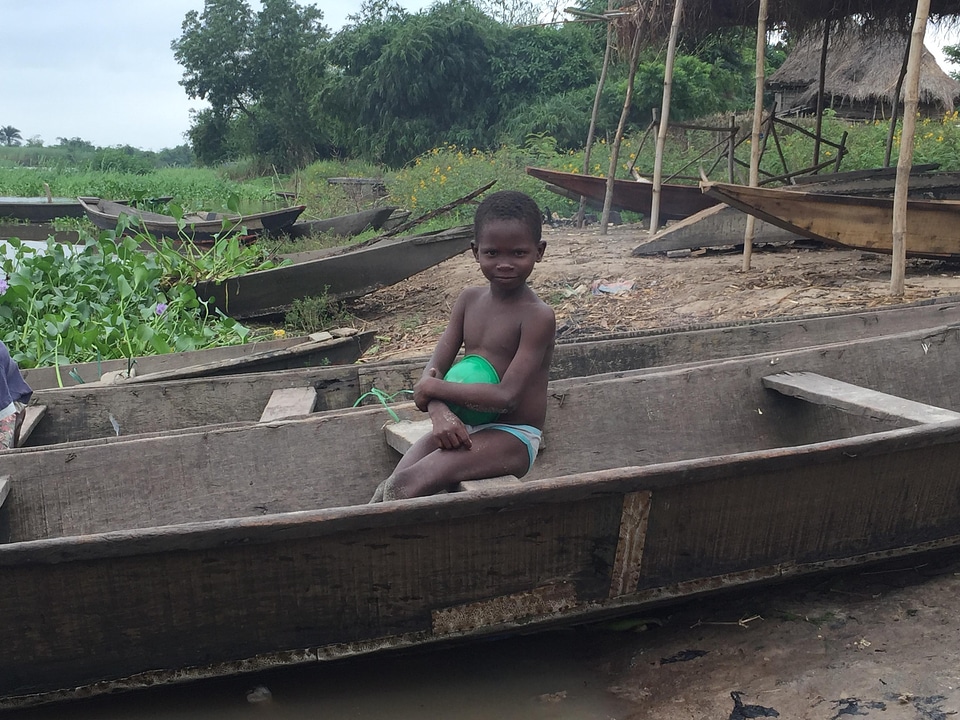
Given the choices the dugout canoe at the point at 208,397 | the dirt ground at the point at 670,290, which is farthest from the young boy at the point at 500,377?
the dirt ground at the point at 670,290

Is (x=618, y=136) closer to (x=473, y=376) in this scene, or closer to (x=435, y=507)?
(x=473, y=376)

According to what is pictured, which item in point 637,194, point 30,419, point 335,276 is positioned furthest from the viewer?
point 637,194

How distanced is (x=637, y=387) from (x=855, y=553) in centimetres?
92

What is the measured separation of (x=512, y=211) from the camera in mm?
2002

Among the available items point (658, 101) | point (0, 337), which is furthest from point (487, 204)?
point (658, 101)

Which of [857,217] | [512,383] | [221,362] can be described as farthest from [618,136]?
[512,383]

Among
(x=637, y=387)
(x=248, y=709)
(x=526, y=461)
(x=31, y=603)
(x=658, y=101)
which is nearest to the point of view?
(x=31, y=603)

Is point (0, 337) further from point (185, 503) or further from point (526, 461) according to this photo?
point (526, 461)

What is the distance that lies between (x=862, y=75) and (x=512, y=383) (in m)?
17.3

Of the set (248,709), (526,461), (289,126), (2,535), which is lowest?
(248,709)

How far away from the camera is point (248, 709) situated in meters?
2.03

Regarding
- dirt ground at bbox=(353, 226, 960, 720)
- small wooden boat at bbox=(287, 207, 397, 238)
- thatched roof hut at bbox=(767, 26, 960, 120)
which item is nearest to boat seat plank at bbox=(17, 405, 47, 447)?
dirt ground at bbox=(353, 226, 960, 720)

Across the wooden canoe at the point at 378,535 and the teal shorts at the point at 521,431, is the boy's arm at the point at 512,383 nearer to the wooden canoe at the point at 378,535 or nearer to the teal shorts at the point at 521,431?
the teal shorts at the point at 521,431

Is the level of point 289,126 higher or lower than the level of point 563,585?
higher
